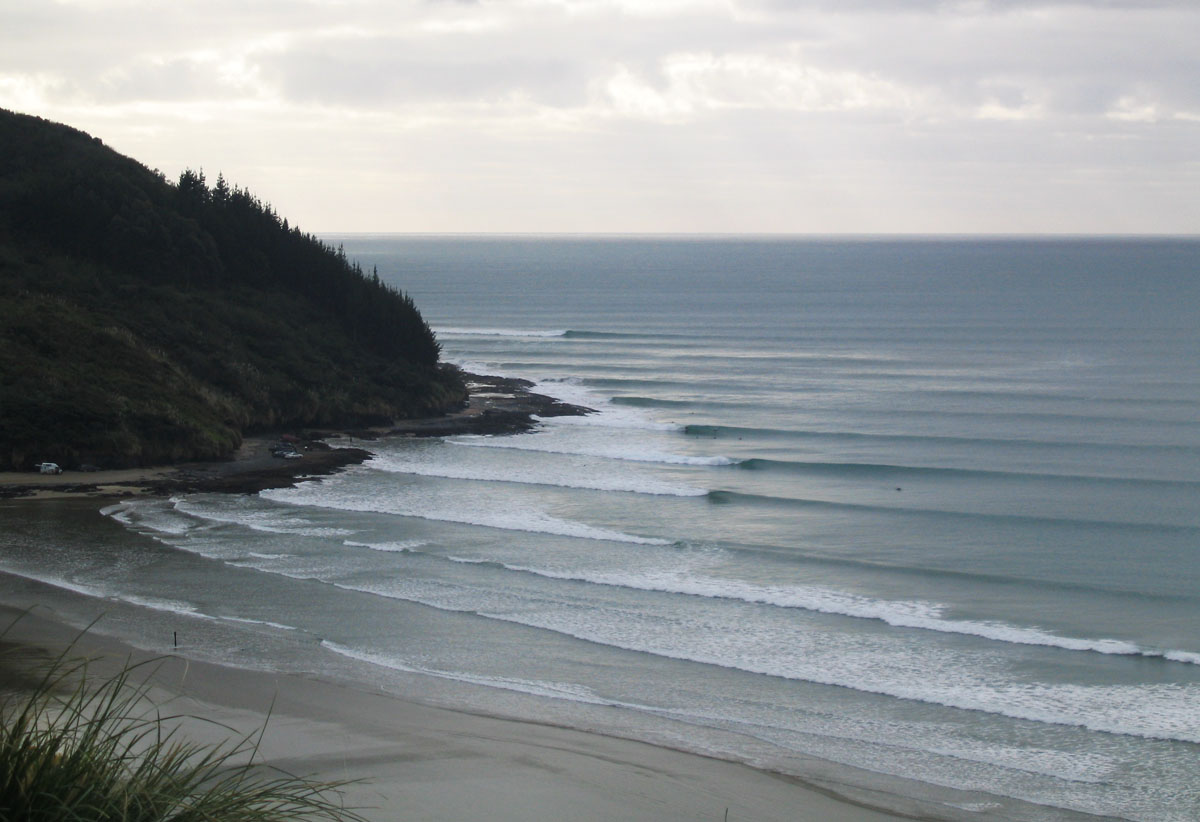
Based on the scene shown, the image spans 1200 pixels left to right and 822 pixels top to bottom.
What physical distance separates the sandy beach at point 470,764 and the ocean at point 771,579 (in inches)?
33.4

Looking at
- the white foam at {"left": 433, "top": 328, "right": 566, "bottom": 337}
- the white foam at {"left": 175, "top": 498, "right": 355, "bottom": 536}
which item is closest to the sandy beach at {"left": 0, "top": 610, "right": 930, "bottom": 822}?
the white foam at {"left": 175, "top": 498, "right": 355, "bottom": 536}

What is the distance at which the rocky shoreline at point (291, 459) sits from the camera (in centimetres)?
3122

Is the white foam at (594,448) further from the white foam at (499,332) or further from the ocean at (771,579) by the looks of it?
the white foam at (499,332)

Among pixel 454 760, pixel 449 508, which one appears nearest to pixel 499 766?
pixel 454 760

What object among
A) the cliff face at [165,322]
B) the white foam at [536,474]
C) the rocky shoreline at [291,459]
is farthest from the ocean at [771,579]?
the cliff face at [165,322]

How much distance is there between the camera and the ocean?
51.7 feet

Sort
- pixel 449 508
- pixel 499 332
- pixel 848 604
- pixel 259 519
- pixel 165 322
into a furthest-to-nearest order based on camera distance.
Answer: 1. pixel 499 332
2. pixel 165 322
3. pixel 449 508
4. pixel 259 519
5. pixel 848 604

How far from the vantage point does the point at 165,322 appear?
44.1 metres

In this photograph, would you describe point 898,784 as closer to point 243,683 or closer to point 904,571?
point 243,683

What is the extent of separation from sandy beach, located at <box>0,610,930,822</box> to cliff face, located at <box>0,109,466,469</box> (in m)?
20.8

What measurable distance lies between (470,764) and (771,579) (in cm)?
1204

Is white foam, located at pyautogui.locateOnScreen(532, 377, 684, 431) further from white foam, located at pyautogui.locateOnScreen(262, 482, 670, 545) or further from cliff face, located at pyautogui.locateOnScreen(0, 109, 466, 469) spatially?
white foam, located at pyautogui.locateOnScreen(262, 482, 670, 545)

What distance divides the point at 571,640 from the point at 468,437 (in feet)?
82.7

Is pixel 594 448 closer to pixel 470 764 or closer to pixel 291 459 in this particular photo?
pixel 291 459
